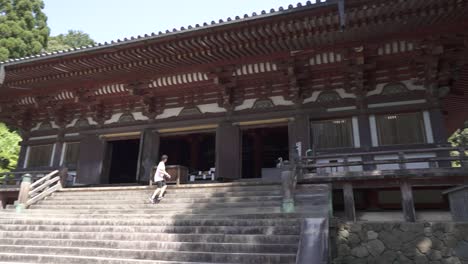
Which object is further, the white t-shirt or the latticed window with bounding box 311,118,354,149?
the latticed window with bounding box 311,118,354,149

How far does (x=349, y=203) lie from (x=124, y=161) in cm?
1080

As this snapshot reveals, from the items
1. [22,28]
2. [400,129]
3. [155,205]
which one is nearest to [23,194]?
[155,205]

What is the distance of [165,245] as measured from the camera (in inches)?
230

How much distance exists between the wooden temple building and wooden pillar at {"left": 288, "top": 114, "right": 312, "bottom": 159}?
30 millimetres

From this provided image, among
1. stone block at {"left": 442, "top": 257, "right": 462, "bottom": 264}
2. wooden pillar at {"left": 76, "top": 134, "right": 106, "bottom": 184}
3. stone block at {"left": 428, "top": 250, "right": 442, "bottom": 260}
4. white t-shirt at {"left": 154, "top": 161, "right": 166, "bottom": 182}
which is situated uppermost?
wooden pillar at {"left": 76, "top": 134, "right": 106, "bottom": 184}

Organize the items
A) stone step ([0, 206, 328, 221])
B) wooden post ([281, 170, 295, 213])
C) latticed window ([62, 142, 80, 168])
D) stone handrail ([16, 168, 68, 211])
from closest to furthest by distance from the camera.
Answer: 1. stone step ([0, 206, 328, 221])
2. wooden post ([281, 170, 295, 213])
3. stone handrail ([16, 168, 68, 211])
4. latticed window ([62, 142, 80, 168])

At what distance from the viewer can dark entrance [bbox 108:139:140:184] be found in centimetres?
1407

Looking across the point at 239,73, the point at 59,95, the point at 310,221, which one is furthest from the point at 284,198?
the point at 59,95

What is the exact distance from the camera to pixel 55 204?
9109 millimetres

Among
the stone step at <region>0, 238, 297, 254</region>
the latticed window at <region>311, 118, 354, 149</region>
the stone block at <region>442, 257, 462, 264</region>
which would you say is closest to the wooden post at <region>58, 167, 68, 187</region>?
the stone step at <region>0, 238, 297, 254</region>

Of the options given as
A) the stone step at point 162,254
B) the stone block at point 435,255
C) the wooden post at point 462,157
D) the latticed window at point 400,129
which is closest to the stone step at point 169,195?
the stone step at point 162,254

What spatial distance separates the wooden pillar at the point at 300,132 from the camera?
9.30 m

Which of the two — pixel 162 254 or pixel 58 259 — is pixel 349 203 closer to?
pixel 162 254

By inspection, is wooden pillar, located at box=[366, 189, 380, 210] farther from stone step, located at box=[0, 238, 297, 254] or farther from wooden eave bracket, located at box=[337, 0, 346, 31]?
wooden eave bracket, located at box=[337, 0, 346, 31]
